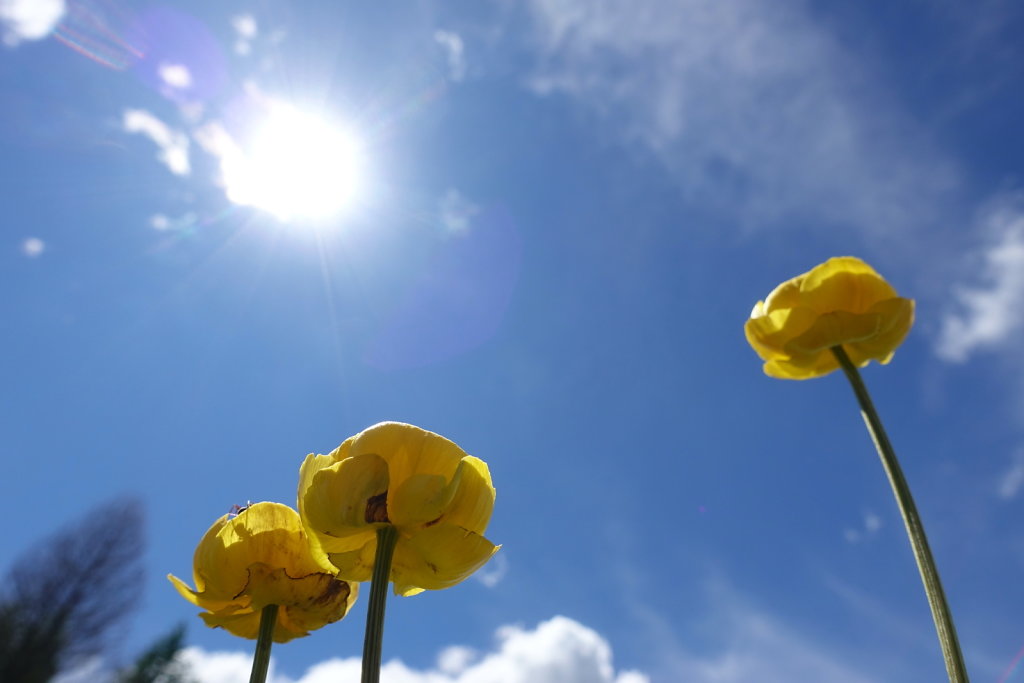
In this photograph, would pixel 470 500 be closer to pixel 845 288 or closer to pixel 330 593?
pixel 330 593

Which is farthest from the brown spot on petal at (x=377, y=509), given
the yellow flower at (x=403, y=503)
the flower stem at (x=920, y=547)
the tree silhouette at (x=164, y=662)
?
the tree silhouette at (x=164, y=662)

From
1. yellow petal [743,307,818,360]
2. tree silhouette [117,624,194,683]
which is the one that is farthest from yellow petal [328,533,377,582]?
tree silhouette [117,624,194,683]

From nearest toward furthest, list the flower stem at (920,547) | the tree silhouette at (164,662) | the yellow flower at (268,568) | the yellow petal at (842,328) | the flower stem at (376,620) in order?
1. the flower stem at (376,620)
2. the flower stem at (920,547)
3. the yellow flower at (268,568)
4. the yellow petal at (842,328)
5. the tree silhouette at (164,662)

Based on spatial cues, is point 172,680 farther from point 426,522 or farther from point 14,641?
point 426,522

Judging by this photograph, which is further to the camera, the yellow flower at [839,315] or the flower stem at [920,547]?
the yellow flower at [839,315]

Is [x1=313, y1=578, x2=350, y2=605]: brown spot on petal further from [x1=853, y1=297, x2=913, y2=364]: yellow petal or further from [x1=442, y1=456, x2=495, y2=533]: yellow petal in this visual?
[x1=853, y1=297, x2=913, y2=364]: yellow petal

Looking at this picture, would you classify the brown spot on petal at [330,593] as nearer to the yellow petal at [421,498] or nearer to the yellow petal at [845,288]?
the yellow petal at [421,498]

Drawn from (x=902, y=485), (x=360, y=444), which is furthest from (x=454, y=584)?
(x=902, y=485)

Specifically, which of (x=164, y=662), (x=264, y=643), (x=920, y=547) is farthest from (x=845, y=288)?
(x=164, y=662)
